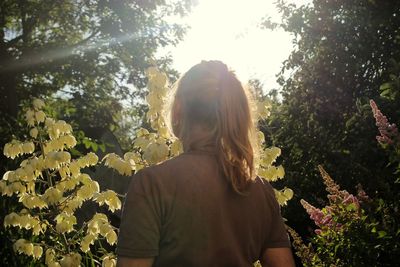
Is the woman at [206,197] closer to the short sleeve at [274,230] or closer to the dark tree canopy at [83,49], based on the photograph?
the short sleeve at [274,230]

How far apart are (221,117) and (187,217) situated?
1.16ft

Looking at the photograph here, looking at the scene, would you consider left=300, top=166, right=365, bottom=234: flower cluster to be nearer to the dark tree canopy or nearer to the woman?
the woman

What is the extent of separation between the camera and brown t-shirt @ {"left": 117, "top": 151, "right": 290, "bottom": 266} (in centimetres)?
174

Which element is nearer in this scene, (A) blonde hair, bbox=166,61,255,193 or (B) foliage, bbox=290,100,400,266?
(A) blonde hair, bbox=166,61,255,193

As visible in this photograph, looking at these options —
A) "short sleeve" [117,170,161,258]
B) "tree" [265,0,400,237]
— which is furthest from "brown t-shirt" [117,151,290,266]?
"tree" [265,0,400,237]

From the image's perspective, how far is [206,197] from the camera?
183 cm

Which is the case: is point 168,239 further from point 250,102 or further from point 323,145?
point 323,145

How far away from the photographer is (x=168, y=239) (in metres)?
1.79

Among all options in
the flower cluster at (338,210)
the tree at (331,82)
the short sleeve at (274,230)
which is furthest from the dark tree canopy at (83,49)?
the short sleeve at (274,230)

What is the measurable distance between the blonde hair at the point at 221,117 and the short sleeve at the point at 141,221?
9.7 inches

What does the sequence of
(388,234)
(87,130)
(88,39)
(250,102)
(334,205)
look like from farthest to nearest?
(88,39) < (87,130) < (334,205) < (388,234) < (250,102)

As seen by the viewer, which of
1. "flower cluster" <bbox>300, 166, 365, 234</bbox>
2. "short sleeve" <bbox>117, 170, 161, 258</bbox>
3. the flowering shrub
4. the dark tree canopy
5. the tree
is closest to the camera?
"short sleeve" <bbox>117, 170, 161, 258</bbox>

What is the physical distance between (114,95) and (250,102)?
15.3 metres

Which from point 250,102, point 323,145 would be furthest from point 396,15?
point 250,102
